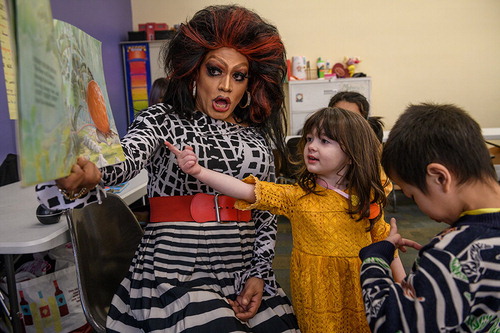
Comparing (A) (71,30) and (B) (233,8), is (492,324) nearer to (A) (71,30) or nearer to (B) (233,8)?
(A) (71,30)

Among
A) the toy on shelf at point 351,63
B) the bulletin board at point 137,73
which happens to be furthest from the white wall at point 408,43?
the bulletin board at point 137,73

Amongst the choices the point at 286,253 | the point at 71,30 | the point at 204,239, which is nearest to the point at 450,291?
the point at 204,239

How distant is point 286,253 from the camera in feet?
11.7

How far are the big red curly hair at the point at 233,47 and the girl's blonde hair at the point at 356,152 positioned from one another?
0.63 ft

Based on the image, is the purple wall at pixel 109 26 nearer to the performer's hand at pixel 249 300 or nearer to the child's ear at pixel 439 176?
the performer's hand at pixel 249 300

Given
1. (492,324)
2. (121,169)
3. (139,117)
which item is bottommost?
(492,324)

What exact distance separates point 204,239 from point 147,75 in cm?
514

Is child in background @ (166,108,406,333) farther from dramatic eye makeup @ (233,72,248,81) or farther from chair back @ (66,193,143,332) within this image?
chair back @ (66,193,143,332)

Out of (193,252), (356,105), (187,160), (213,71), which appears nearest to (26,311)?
(193,252)

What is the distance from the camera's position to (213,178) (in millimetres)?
1158

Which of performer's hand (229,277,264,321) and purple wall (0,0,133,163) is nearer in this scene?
performer's hand (229,277,264,321)

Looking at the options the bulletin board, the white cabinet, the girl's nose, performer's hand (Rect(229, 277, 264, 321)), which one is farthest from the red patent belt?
the bulletin board

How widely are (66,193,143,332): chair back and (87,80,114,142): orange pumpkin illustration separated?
53 centimetres

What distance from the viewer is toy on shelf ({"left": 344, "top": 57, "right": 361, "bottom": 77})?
5.95m
